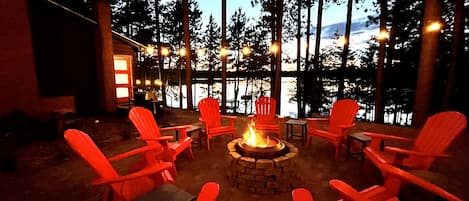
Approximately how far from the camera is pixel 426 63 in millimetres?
5277

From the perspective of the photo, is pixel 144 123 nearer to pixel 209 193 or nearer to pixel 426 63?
pixel 209 193

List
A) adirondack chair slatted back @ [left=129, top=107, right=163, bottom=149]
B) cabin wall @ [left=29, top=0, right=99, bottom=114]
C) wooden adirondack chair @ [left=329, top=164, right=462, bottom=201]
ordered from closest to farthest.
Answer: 1. wooden adirondack chair @ [left=329, top=164, right=462, bottom=201]
2. adirondack chair slatted back @ [left=129, top=107, right=163, bottom=149]
3. cabin wall @ [left=29, top=0, right=99, bottom=114]

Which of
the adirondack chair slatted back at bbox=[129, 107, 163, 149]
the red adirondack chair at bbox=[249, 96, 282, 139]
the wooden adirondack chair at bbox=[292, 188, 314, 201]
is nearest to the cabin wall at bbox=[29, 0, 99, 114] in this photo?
the adirondack chair slatted back at bbox=[129, 107, 163, 149]

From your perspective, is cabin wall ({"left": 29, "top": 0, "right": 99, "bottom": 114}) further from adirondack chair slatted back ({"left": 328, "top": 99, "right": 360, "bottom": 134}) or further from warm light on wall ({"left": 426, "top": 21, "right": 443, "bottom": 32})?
warm light on wall ({"left": 426, "top": 21, "right": 443, "bottom": 32})

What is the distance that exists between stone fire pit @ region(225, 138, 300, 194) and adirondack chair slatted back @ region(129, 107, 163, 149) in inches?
49.5

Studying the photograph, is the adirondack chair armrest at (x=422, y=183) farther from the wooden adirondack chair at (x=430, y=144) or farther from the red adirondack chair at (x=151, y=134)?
the red adirondack chair at (x=151, y=134)

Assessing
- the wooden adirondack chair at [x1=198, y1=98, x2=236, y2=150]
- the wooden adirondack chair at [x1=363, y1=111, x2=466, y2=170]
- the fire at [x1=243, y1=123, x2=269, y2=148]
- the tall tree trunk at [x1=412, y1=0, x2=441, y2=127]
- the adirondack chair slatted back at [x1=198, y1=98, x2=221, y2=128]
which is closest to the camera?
the wooden adirondack chair at [x1=363, y1=111, x2=466, y2=170]

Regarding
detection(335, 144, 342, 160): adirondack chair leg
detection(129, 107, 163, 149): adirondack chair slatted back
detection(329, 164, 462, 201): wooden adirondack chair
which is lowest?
detection(335, 144, 342, 160): adirondack chair leg

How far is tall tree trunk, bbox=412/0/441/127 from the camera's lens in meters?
5.05

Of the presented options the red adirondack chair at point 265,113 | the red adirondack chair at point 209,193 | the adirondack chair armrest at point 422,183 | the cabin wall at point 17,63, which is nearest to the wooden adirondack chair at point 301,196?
the red adirondack chair at point 209,193

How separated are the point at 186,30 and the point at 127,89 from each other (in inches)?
134

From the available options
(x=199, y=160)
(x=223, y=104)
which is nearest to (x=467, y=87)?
(x=223, y=104)

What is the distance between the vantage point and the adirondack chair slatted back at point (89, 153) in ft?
6.33

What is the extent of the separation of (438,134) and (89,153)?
12.4 ft
